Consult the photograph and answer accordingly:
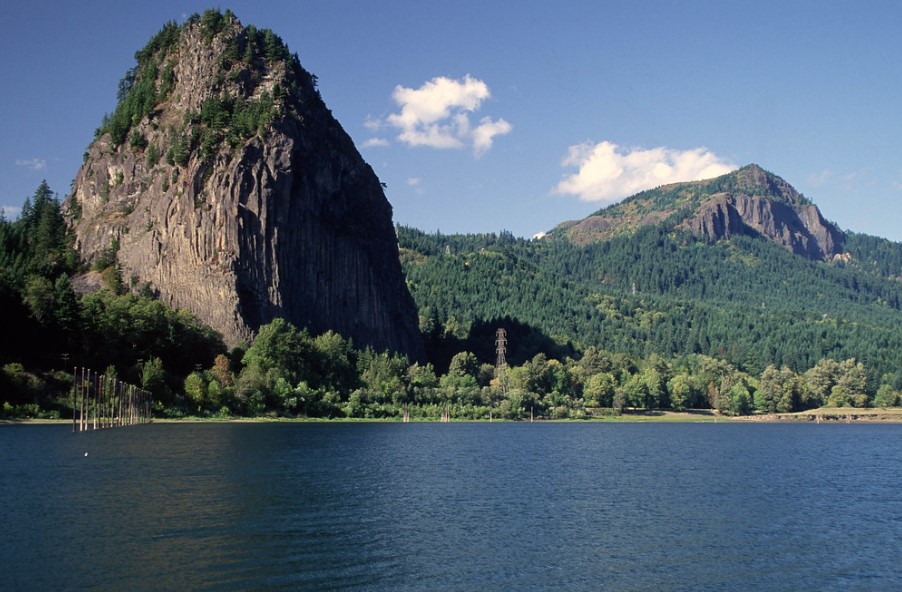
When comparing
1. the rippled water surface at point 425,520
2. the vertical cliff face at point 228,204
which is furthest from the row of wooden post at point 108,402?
the vertical cliff face at point 228,204

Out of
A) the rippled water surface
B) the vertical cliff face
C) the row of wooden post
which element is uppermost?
the vertical cliff face

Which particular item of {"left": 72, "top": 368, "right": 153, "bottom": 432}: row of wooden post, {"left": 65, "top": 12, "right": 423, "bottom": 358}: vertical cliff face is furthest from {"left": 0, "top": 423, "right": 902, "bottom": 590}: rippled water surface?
{"left": 65, "top": 12, "right": 423, "bottom": 358}: vertical cliff face

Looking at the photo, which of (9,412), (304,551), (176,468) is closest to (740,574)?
(304,551)

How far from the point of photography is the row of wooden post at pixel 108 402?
119 metres

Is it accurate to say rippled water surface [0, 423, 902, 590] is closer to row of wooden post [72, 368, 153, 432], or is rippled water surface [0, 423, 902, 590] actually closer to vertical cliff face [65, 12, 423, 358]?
row of wooden post [72, 368, 153, 432]

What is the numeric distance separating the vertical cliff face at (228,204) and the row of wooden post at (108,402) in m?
32.7

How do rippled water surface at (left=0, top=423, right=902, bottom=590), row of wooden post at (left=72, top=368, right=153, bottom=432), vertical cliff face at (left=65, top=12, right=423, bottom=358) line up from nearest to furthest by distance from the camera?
rippled water surface at (left=0, top=423, right=902, bottom=590) < row of wooden post at (left=72, top=368, right=153, bottom=432) < vertical cliff face at (left=65, top=12, right=423, bottom=358)

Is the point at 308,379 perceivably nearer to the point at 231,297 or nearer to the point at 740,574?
the point at 231,297

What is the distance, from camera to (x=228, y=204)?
17488 centimetres

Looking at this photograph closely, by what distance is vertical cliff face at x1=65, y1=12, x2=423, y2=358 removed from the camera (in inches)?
6801

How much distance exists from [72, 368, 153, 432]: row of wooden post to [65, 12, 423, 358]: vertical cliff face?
32.7m

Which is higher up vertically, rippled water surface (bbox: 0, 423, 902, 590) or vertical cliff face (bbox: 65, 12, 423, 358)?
vertical cliff face (bbox: 65, 12, 423, 358)

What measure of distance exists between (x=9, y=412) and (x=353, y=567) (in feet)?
301

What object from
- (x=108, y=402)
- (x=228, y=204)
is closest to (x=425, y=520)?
(x=108, y=402)
